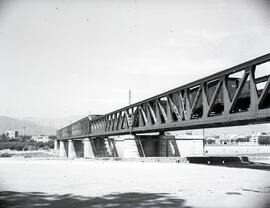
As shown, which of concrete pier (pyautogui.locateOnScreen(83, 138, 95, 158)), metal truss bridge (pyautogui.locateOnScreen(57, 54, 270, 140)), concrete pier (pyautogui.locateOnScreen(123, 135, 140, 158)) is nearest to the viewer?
metal truss bridge (pyautogui.locateOnScreen(57, 54, 270, 140))

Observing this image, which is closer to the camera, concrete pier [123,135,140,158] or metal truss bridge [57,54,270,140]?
metal truss bridge [57,54,270,140]

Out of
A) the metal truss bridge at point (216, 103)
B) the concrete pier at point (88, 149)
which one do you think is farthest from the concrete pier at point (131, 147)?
the concrete pier at point (88, 149)

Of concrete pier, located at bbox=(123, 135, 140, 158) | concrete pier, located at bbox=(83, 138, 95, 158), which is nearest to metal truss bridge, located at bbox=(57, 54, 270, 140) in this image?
concrete pier, located at bbox=(123, 135, 140, 158)

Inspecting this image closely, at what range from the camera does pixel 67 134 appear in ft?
342

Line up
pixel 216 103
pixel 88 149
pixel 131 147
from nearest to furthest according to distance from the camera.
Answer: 1. pixel 216 103
2. pixel 131 147
3. pixel 88 149

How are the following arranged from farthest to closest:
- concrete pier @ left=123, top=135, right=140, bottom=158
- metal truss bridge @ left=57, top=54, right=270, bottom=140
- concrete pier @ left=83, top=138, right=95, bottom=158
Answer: concrete pier @ left=83, top=138, right=95, bottom=158 → concrete pier @ left=123, top=135, right=140, bottom=158 → metal truss bridge @ left=57, top=54, right=270, bottom=140

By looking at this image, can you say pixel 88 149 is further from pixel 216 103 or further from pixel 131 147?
pixel 216 103

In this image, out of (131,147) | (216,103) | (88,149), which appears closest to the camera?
(216,103)

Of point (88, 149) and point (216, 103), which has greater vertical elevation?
point (216, 103)

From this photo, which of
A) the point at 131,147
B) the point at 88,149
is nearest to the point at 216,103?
the point at 131,147

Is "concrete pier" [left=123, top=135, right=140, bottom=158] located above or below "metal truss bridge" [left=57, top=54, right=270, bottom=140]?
below

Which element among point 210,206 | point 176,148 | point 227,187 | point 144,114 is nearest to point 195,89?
point 144,114

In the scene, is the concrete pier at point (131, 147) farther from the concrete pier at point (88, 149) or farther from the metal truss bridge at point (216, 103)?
the concrete pier at point (88, 149)

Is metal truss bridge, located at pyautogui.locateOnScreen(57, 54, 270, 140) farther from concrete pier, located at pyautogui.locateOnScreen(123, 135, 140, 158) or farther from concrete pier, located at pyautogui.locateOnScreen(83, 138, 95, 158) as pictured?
concrete pier, located at pyautogui.locateOnScreen(83, 138, 95, 158)
